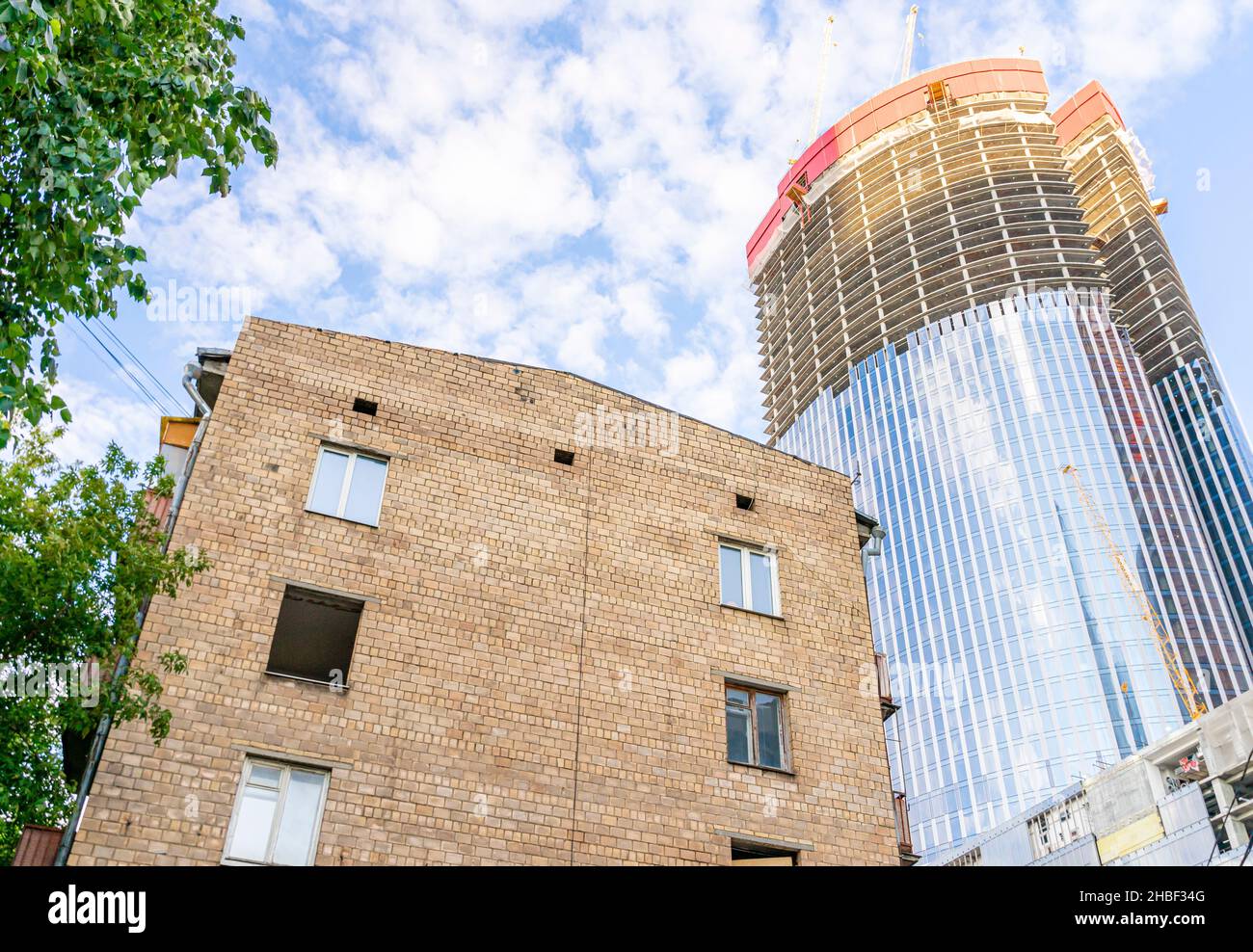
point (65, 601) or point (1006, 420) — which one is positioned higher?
point (1006, 420)

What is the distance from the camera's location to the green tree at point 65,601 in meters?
10.4

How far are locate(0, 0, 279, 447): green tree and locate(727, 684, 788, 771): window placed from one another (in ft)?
35.7

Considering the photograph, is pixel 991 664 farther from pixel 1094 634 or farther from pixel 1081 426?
pixel 1081 426

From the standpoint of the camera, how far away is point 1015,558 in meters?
106

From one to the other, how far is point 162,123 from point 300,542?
6709mm

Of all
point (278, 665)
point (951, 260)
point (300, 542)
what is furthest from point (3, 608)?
point (951, 260)

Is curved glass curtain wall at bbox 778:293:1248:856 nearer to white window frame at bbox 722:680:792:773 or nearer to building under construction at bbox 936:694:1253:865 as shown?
building under construction at bbox 936:694:1253:865

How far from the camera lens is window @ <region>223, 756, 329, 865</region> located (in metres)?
12.4

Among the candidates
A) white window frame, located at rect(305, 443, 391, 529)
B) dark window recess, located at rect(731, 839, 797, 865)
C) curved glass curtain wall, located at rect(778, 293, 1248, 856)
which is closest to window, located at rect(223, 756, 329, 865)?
white window frame, located at rect(305, 443, 391, 529)

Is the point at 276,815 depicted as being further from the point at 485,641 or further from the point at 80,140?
the point at 80,140

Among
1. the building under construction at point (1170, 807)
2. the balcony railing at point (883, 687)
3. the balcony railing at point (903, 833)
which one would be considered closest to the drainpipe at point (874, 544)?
the balcony railing at point (883, 687)

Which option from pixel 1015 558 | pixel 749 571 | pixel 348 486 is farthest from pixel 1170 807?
pixel 1015 558

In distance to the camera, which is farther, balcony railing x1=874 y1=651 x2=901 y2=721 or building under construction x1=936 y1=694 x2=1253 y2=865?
building under construction x1=936 y1=694 x2=1253 y2=865

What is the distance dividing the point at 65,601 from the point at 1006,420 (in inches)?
4594
